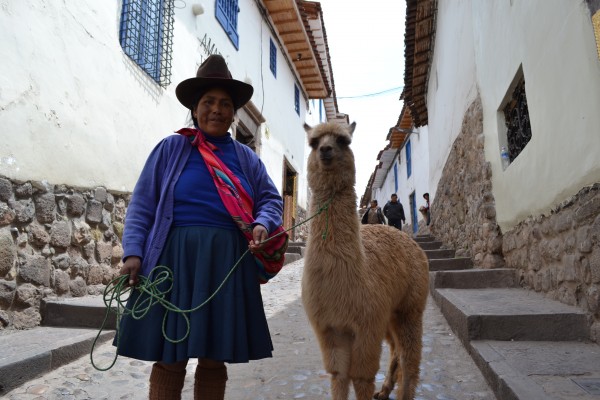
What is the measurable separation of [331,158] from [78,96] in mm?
3068

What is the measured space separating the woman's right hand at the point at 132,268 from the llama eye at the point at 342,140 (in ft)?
4.47

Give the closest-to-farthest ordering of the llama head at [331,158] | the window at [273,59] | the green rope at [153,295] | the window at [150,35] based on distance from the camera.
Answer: the green rope at [153,295], the llama head at [331,158], the window at [150,35], the window at [273,59]

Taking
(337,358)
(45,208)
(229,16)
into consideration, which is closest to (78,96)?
(45,208)

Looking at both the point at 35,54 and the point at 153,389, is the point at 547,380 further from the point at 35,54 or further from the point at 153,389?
the point at 35,54

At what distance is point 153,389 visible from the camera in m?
1.72

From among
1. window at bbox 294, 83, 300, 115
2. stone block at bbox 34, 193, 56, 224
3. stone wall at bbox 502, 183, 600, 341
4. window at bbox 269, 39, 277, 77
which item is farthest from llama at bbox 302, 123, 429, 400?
window at bbox 294, 83, 300, 115

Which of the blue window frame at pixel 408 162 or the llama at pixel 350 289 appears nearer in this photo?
the llama at pixel 350 289

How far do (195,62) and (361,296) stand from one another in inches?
227

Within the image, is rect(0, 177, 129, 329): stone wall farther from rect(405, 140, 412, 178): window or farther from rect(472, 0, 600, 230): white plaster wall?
rect(405, 140, 412, 178): window

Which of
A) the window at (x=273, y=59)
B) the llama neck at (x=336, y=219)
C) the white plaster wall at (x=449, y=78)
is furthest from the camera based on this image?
the window at (x=273, y=59)

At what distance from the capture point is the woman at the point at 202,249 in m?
1.71

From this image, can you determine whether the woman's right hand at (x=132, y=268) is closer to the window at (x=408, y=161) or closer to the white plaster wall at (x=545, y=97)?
the white plaster wall at (x=545, y=97)

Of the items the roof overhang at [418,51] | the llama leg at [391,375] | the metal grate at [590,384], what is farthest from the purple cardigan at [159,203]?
the roof overhang at [418,51]

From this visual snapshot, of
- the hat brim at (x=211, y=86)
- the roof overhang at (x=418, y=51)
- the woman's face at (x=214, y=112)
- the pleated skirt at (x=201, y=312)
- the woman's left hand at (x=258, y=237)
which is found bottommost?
the pleated skirt at (x=201, y=312)
